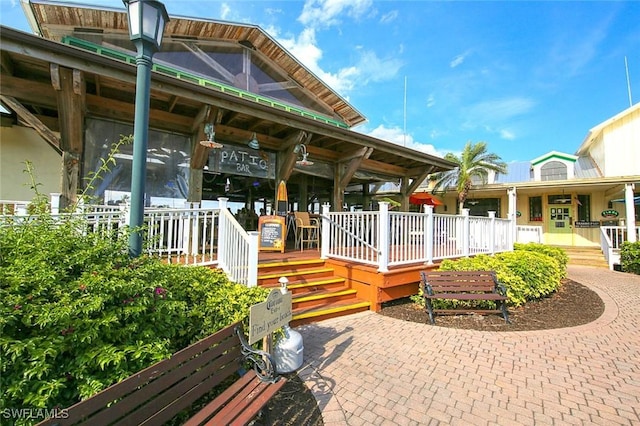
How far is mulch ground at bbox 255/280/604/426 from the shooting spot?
2.33m

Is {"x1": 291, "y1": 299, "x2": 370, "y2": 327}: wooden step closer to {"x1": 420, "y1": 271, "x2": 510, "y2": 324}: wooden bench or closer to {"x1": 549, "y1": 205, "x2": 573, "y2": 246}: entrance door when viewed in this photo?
{"x1": 420, "y1": 271, "x2": 510, "y2": 324}: wooden bench

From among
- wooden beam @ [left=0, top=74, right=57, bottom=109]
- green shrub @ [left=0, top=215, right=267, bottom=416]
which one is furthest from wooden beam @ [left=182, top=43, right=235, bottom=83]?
green shrub @ [left=0, top=215, right=267, bottom=416]

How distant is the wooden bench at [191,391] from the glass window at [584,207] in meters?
17.4

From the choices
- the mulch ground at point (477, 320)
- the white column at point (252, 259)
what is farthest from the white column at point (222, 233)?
the mulch ground at point (477, 320)

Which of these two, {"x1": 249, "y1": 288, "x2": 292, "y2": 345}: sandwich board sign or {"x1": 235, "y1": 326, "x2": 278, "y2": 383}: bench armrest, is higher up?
{"x1": 249, "y1": 288, "x2": 292, "y2": 345}: sandwich board sign

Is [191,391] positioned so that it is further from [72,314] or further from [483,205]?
[483,205]

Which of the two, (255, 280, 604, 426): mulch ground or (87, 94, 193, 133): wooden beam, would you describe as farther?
Answer: (87, 94, 193, 133): wooden beam

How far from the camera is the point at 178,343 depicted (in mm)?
2750

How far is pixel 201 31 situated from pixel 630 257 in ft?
50.2

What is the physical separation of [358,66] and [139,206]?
1195 cm

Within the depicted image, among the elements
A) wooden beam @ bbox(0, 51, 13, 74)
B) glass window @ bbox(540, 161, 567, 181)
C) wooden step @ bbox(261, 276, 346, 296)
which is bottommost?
wooden step @ bbox(261, 276, 346, 296)

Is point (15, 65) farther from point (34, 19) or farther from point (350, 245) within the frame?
point (350, 245)

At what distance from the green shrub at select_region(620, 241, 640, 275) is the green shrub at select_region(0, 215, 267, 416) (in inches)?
533

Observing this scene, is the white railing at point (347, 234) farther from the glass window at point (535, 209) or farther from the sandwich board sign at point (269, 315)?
the glass window at point (535, 209)
